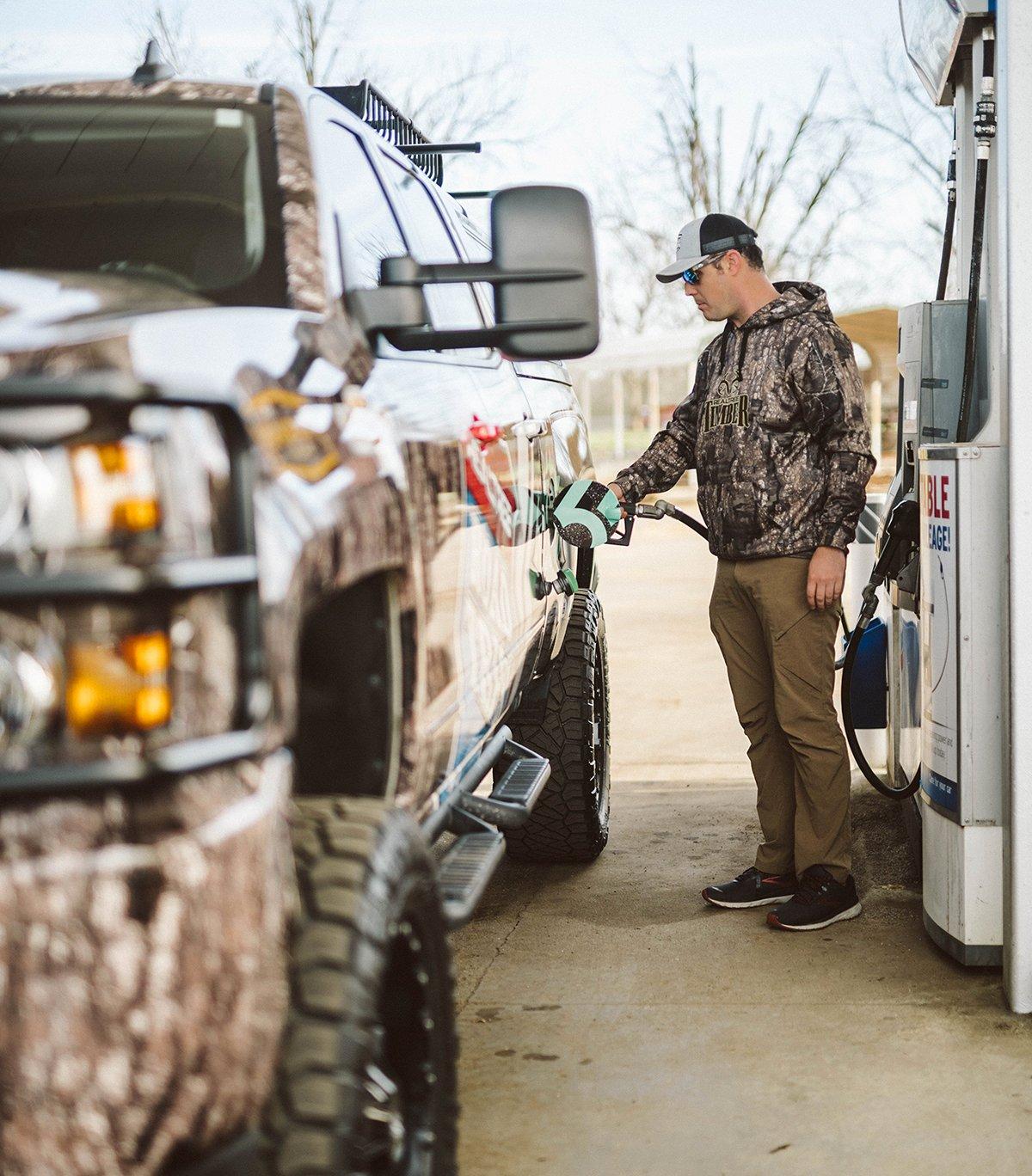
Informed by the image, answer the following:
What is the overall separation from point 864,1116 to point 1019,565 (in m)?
1.40

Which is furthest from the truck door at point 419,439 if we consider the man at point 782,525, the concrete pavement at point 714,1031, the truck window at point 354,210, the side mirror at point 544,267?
the man at point 782,525

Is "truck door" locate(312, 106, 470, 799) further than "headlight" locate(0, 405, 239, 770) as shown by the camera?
Yes

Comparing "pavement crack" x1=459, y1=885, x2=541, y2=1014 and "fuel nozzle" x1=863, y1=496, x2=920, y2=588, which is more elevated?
"fuel nozzle" x1=863, y1=496, x2=920, y2=588

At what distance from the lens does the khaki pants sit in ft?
14.8

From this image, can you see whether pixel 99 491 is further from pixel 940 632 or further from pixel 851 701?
pixel 851 701

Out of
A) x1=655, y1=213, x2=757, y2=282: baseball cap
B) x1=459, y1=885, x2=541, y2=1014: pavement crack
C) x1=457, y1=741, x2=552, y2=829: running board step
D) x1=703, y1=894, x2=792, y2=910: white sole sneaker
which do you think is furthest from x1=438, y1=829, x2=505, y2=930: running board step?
x1=655, y1=213, x2=757, y2=282: baseball cap

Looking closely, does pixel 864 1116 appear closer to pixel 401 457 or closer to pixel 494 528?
pixel 494 528

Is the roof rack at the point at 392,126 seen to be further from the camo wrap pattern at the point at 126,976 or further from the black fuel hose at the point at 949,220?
the camo wrap pattern at the point at 126,976

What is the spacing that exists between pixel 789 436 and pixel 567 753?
1.34 m

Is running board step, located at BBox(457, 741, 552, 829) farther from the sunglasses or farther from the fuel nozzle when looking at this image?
the sunglasses

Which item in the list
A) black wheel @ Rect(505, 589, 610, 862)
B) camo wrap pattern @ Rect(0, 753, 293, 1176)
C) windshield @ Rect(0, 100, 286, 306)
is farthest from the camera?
black wheel @ Rect(505, 589, 610, 862)

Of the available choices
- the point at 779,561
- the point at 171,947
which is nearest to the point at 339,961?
the point at 171,947

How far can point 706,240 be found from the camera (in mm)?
4559

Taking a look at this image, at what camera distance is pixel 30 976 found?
4.62ft
